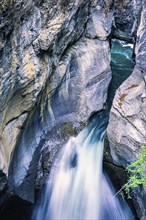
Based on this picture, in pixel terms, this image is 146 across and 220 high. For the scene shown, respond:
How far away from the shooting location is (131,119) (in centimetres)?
769

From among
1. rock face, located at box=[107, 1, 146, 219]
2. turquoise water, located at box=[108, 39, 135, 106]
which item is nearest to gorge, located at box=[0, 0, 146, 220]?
rock face, located at box=[107, 1, 146, 219]

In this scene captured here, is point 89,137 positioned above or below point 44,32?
below

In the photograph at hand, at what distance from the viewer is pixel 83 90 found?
10.4m

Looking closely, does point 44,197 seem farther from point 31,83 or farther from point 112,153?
point 31,83

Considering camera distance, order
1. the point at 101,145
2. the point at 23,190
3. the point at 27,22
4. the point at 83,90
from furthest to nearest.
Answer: the point at 83,90
the point at 101,145
the point at 23,190
the point at 27,22

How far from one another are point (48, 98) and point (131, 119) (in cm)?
262

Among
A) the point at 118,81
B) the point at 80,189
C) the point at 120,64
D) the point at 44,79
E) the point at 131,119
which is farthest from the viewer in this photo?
the point at 120,64

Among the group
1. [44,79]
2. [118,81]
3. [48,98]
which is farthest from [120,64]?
[44,79]

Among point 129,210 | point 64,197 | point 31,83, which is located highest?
point 31,83

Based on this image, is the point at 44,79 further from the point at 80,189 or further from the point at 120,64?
the point at 120,64

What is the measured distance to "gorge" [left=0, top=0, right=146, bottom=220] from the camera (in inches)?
272

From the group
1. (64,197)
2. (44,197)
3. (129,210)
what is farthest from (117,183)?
(44,197)

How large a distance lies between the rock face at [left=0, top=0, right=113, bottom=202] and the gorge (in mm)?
21

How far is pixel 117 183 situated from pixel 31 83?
3304 mm
